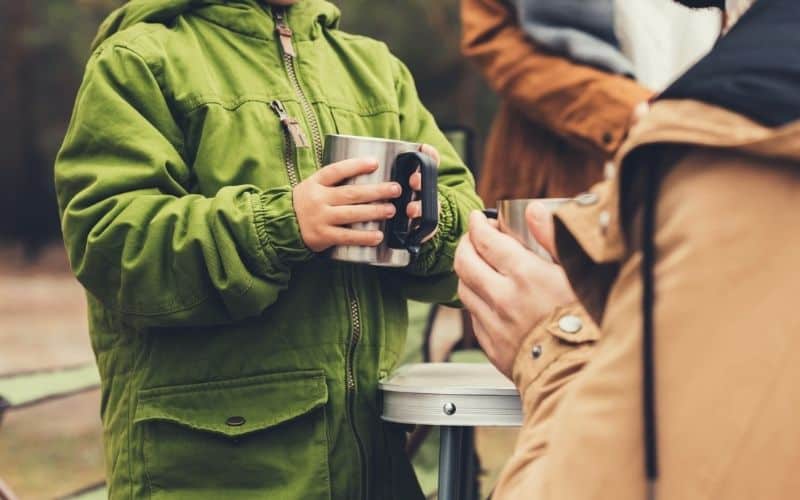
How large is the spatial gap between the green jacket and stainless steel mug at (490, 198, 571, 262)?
359 millimetres

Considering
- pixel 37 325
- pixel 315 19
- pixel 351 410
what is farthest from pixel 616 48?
pixel 37 325

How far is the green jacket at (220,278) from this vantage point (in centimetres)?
209

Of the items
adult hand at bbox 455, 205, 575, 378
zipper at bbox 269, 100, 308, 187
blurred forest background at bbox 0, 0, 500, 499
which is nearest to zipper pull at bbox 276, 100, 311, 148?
zipper at bbox 269, 100, 308, 187

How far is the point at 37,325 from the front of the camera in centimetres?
826

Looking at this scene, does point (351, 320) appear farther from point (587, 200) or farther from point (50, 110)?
point (50, 110)

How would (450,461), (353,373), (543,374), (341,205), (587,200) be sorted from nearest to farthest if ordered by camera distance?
(587,200), (543,374), (341,205), (450,461), (353,373)

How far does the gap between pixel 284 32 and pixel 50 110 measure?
8347 millimetres

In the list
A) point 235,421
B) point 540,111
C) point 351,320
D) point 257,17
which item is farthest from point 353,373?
point 540,111

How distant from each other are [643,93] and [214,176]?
157 cm

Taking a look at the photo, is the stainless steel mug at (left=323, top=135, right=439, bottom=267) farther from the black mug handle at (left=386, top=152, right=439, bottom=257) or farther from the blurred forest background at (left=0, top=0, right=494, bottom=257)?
the blurred forest background at (left=0, top=0, right=494, bottom=257)

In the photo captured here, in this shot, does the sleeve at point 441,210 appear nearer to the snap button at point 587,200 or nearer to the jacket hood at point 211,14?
the jacket hood at point 211,14

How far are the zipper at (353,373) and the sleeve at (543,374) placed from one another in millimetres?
688

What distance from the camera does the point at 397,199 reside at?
6.79ft

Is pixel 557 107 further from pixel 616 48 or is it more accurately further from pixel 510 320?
pixel 510 320
